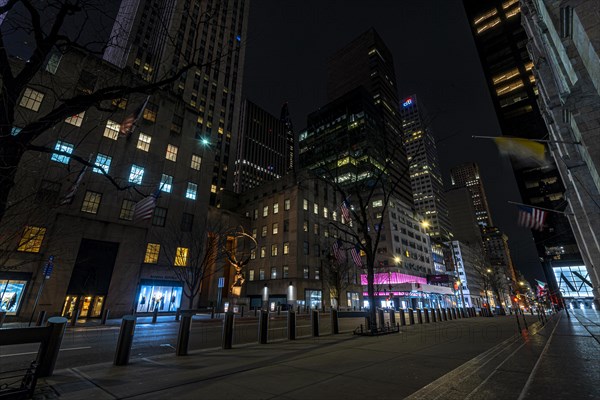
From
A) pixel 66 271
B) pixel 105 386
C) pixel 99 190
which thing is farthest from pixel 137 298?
pixel 105 386

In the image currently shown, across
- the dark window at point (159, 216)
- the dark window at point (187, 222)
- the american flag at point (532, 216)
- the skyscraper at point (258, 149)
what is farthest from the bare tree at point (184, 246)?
the skyscraper at point (258, 149)

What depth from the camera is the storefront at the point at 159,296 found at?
26.3 m

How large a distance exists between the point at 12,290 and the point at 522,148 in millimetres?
35085

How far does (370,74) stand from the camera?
141 m

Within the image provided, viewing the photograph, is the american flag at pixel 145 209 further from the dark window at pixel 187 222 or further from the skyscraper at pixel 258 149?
the skyscraper at pixel 258 149

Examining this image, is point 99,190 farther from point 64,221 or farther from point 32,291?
point 32,291

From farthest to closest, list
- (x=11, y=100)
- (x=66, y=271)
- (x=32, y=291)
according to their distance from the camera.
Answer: (x=66, y=271)
(x=32, y=291)
(x=11, y=100)

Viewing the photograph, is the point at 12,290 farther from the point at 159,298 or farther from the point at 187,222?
the point at 187,222

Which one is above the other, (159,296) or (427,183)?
(427,183)

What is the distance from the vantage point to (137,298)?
2595cm

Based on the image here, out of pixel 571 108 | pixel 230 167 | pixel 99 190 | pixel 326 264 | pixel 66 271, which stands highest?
pixel 230 167

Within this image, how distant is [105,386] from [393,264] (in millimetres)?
69020

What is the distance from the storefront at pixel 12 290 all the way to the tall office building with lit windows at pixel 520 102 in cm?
9149

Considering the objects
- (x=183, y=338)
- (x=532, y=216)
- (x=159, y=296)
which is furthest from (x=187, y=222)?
(x=532, y=216)
